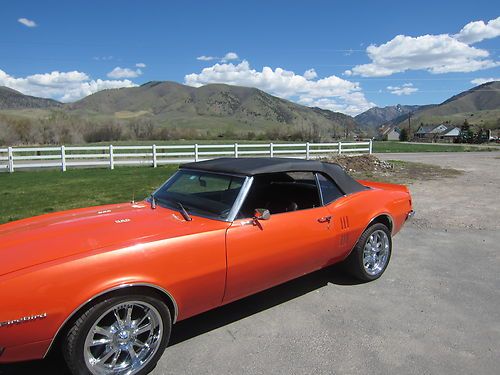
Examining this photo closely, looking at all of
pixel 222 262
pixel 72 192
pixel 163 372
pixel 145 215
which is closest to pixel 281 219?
pixel 222 262

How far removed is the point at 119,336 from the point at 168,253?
25.5 inches

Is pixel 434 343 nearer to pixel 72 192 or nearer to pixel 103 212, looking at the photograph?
pixel 103 212

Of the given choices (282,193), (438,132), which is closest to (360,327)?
(282,193)

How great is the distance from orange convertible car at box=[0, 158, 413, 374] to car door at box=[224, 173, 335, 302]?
0.01 meters

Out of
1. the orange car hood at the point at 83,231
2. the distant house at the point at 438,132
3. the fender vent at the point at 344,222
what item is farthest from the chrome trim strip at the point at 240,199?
the distant house at the point at 438,132

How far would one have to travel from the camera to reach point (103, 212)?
12.1ft

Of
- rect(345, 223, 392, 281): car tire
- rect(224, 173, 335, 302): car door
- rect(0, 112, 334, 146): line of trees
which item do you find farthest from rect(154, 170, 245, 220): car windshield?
rect(0, 112, 334, 146): line of trees

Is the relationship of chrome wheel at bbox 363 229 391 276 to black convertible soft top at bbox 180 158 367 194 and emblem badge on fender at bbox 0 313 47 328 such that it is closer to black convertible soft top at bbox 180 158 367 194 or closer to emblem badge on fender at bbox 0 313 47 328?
black convertible soft top at bbox 180 158 367 194

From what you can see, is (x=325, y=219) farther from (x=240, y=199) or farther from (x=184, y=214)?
(x=184, y=214)

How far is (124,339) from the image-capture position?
106 inches

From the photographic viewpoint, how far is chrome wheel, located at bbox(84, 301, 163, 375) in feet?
8.48

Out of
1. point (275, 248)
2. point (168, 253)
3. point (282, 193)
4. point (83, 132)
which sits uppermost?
point (83, 132)

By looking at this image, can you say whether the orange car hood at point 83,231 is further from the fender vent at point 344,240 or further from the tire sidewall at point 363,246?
the tire sidewall at point 363,246

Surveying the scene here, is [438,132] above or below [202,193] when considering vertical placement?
above
